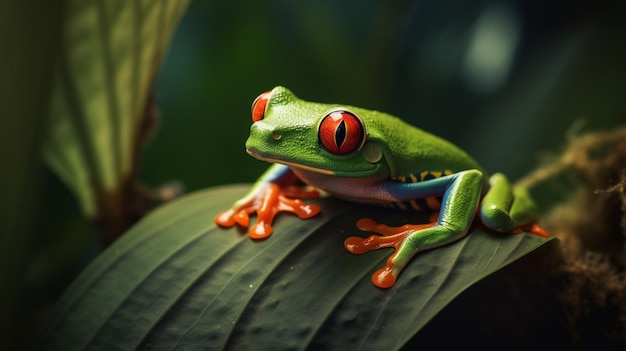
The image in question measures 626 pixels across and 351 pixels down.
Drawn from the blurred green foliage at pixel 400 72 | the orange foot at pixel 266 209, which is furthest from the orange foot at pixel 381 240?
the blurred green foliage at pixel 400 72

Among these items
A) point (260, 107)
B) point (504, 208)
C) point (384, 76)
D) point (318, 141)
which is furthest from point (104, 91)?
point (384, 76)

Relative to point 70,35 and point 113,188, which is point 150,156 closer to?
point 113,188

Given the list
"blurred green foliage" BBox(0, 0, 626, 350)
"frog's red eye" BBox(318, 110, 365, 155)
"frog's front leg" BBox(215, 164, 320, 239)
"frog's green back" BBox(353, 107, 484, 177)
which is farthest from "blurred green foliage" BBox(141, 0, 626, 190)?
"frog's red eye" BBox(318, 110, 365, 155)

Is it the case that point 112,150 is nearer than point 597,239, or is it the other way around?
point 112,150

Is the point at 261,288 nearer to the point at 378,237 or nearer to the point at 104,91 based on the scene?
the point at 378,237

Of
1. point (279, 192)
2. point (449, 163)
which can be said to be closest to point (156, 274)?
point (279, 192)

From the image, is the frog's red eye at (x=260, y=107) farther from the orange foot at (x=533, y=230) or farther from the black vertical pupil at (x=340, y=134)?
the orange foot at (x=533, y=230)

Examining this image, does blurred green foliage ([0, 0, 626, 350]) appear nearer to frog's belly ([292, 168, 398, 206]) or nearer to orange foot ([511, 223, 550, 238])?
orange foot ([511, 223, 550, 238])

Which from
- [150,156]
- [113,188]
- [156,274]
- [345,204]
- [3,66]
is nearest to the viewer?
[3,66]
